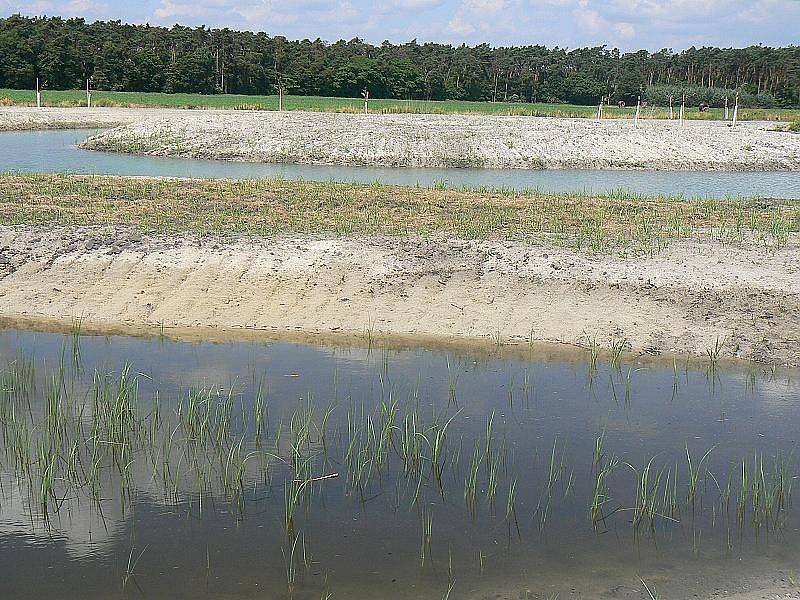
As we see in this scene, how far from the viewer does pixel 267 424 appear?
26.8ft

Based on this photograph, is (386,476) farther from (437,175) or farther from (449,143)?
(449,143)

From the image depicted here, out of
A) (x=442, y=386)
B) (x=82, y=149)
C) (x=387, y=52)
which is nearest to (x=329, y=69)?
(x=387, y=52)

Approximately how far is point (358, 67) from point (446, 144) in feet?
203

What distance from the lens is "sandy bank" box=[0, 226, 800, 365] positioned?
11.3 metres

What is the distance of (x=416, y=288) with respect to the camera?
12.3m

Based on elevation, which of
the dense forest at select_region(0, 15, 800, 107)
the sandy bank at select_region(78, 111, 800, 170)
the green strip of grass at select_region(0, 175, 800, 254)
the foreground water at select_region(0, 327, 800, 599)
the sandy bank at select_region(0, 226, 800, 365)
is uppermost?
the dense forest at select_region(0, 15, 800, 107)

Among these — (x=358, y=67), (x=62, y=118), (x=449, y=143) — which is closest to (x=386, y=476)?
(x=449, y=143)

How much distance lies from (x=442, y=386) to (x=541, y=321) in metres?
2.46

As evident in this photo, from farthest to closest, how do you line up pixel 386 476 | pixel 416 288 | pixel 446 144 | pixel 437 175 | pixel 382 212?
1. pixel 446 144
2. pixel 437 175
3. pixel 382 212
4. pixel 416 288
5. pixel 386 476

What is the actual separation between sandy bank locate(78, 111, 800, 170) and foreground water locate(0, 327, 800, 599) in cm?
2306

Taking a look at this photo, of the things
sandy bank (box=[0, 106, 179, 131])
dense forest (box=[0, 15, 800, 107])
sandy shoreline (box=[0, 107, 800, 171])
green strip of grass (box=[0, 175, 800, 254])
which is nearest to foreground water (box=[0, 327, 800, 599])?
green strip of grass (box=[0, 175, 800, 254])

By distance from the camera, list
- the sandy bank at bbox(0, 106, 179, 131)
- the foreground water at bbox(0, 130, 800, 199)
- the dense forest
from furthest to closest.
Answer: the dense forest → the sandy bank at bbox(0, 106, 179, 131) → the foreground water at bbox(0, 130, 800, 199)

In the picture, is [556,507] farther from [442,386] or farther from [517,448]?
[442,386]

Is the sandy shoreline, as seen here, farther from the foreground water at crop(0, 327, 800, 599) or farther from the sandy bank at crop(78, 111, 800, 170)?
the foreground water at crop(0, 327, 800, 599)
